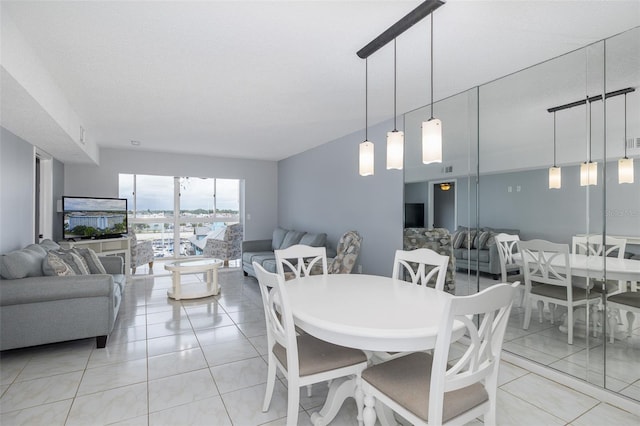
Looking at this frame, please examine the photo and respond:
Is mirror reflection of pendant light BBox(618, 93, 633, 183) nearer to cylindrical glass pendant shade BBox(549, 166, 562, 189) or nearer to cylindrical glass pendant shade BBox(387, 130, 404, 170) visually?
cylindrical glass pendant shade BBox(549, 166, 562, 189)

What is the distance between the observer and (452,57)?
2396 mm

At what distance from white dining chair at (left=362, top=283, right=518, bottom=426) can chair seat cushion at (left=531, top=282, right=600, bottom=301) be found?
1.36 m

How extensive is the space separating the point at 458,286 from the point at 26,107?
4.14 metres

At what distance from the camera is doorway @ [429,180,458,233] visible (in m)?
3.32

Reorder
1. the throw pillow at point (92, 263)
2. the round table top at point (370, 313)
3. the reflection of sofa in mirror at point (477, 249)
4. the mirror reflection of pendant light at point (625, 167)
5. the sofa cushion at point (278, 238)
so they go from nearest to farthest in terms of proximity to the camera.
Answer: the round table top at point (370, 313)
the mirror reflection of pendant light at point (625, 167)
the reflection of sofa in mirror at point (477, 249)
the throw pillow at point (92, 263)
the sofa cushion at point (278, 238)

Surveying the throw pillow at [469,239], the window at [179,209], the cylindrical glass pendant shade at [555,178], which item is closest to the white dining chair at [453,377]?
the cylindrical glass pendant shade at [555,178]

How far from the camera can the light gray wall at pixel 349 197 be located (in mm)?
4078

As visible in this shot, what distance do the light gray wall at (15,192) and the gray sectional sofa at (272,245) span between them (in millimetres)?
2915

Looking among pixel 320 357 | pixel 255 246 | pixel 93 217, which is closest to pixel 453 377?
pixel 320 357

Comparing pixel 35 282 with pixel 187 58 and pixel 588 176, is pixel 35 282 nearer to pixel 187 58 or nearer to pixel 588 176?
pixel 187 58

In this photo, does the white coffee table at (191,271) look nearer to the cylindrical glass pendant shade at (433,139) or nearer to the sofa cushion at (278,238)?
the sofa cushion at (278,238)

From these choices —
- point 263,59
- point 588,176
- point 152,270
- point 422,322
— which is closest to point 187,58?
point 263,59

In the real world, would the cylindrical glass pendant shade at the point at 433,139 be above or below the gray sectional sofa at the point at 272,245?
above

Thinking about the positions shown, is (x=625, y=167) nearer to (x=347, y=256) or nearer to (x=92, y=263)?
(x=347, y=256)
